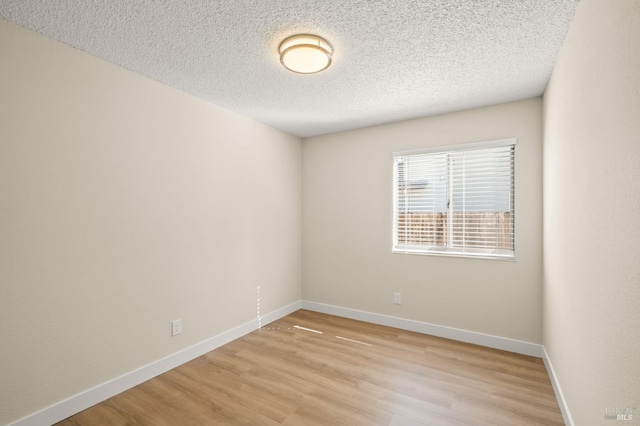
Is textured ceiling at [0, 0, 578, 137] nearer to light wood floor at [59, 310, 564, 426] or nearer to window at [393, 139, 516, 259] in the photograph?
window at [393, 139, 516, 259]

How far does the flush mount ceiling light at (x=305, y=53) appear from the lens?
1.89 metres

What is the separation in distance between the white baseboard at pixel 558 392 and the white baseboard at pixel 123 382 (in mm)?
2776

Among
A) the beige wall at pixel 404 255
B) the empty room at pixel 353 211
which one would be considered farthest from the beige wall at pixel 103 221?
the beige wall at pixel 404 255

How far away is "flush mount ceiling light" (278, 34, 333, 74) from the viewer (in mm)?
1891

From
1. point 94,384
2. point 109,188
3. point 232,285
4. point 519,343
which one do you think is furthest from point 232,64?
point 519,343

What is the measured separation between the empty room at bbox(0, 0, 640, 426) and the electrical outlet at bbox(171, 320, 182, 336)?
3 cm

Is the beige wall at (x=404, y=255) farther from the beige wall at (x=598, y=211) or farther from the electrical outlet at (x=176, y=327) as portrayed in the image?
the electrical outlet at (x=176, y=327)

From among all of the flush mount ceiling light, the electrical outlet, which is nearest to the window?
the flush mount ceiling light

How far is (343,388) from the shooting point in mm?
2281

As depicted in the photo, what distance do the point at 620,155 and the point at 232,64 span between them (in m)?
2.27

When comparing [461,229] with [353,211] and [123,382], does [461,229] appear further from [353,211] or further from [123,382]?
[123,382]

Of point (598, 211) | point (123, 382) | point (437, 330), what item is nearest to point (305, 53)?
point (598, 211)

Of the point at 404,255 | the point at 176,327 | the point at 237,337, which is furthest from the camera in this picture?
the point at 404,255

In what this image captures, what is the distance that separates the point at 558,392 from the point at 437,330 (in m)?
1.25
